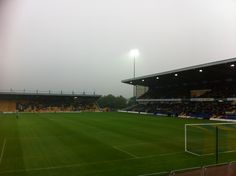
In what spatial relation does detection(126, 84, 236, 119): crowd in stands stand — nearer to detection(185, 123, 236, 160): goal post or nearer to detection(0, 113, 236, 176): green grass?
detection(185, 123, 236, 160): goal post

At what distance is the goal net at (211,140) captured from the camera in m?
15.6

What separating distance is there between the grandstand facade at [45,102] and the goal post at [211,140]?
60.7m

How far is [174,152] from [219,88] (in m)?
38.9

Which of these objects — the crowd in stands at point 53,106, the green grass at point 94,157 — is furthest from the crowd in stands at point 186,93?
the green grass at point 94,157

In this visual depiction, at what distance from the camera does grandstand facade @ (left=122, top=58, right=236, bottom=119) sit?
43.1 metres

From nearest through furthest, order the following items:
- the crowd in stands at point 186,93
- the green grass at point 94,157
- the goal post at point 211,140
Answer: the green grass at point 94,157 < the goal post at point 211,140 < the crowd in stands at point 186,93

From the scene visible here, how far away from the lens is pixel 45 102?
275 feet

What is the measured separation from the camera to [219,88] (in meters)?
50.9

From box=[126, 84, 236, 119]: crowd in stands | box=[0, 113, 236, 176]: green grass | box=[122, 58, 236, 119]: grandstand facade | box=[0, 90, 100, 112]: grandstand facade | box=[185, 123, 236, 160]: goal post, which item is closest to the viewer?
box=[0, 113, 236, 176]: green grass

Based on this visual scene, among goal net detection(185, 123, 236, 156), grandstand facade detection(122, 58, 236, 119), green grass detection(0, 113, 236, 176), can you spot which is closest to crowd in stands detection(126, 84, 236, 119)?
grandstand facade detection(122, 58, 236, 119)

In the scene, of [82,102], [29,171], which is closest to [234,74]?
[29,171]

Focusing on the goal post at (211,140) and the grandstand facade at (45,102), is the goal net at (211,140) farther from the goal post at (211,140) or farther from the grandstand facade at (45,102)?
the grandstand facade at (45,102)

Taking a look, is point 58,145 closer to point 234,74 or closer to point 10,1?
point 10,1

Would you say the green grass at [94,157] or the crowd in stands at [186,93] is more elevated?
the crowd in stands at [186,93]
